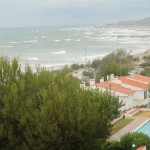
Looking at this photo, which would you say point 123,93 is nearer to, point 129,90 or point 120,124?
point 129,90

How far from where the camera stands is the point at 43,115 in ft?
50.1

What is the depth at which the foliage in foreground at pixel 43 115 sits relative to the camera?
608 inches

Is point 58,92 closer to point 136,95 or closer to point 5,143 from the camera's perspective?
point 5,143

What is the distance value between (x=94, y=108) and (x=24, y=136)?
2899 mm

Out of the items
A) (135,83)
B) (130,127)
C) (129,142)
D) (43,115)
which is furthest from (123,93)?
(43,115)

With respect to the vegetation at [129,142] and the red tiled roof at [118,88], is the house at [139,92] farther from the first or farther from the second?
the vegetation at [129,142]

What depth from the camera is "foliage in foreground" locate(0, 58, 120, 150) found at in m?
15.4

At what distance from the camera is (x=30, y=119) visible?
1552 centimetres

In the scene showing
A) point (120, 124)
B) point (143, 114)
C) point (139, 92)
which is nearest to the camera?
point (120, 124)

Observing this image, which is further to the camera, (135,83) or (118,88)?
(135,83)

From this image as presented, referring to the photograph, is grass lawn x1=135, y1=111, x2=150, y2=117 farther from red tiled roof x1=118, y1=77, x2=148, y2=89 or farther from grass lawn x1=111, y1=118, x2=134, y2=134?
red tiled roof x1=118, y1=77, x2=148, y2=89

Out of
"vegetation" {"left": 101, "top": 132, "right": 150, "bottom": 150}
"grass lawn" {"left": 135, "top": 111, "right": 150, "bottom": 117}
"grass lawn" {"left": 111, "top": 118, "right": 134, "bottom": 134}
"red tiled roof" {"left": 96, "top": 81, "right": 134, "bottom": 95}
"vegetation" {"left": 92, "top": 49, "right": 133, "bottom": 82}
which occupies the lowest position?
"grass lawn" {"left": 111, "top": 118, "right": 134, "bottom": 134}

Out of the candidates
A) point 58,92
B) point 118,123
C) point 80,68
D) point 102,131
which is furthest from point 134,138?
point 80,68

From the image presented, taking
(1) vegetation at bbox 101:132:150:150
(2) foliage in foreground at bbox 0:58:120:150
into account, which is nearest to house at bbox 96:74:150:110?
(1) vegetation at bbox 101:132:150:150
